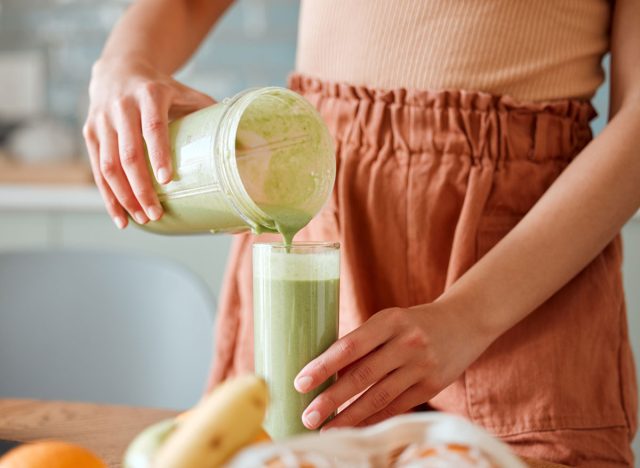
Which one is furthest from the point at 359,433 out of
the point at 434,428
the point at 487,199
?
the point at 487,199

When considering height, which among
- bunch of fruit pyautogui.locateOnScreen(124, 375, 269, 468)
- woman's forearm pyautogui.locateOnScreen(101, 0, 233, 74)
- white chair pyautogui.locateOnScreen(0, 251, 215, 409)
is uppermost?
woman's forearm pyautogui.locateOnScreen(101, 0, 233, 74)

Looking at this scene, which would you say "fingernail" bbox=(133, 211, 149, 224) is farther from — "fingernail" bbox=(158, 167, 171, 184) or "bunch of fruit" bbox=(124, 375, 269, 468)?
"bunch of fruit" bbox=(124, 375, 269, 468)

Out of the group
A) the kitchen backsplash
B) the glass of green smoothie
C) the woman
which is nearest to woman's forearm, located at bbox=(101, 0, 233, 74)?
the woman

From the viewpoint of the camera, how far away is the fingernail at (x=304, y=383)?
63 centimetres

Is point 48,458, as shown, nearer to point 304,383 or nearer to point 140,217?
point 304,383

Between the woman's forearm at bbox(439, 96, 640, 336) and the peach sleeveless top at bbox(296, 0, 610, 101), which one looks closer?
the woman's forearm at bbox(439, 96, 640, 336)

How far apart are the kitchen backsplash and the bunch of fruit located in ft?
6.28

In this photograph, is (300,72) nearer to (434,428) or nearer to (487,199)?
(487,199)

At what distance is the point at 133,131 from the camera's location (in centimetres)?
76

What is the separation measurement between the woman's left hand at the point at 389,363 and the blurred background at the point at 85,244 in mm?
614

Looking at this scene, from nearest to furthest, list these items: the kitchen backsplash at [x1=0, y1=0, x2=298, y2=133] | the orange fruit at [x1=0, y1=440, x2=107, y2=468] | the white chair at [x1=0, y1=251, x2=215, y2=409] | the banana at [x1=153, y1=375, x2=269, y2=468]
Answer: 1. the banana at [x1=153, y1=375, x2=269, y2=468]
2. the orange fruit at [x1=0, y1=440, x2=107, y2=468]
3. the white chair at [x1=0, y1=251, x2=215, y2=409]
4. the kitchen backsplash at [x1=0, y1=0, x2=298, y2=133]

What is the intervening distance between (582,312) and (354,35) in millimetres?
399

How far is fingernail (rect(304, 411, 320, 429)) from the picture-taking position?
0.63 meters

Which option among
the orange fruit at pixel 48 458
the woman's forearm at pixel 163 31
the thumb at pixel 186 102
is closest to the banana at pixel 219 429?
the orange fruit at pixel 48 458
